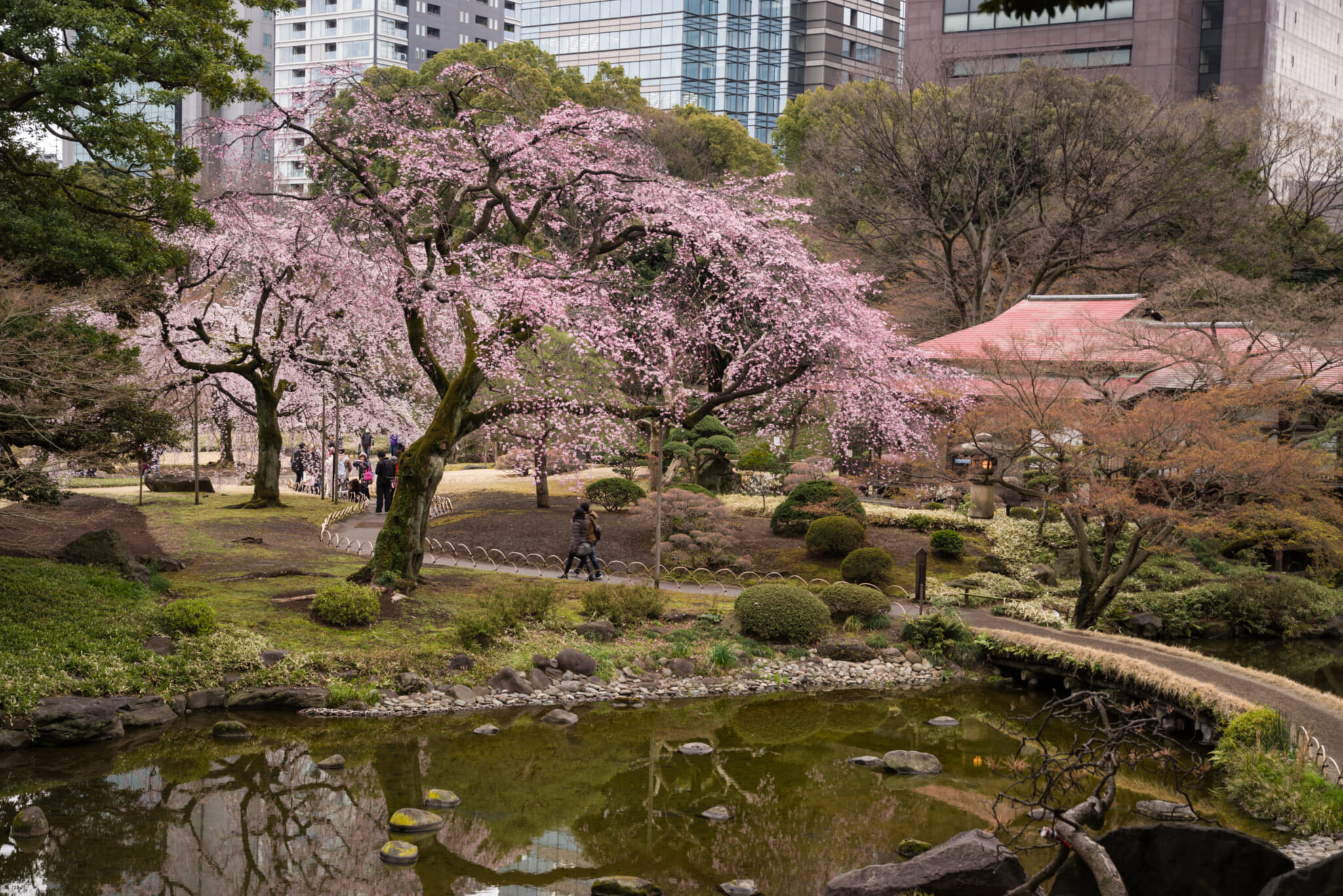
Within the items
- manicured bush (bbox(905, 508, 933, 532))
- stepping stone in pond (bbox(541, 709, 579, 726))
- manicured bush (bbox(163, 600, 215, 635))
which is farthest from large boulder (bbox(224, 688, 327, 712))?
manicured bush (bbox(905, 508, 933, 532))

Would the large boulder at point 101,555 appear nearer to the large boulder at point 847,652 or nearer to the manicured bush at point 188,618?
the manicured bush at point 188,618

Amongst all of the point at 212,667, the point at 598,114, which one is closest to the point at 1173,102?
the point at 598,114

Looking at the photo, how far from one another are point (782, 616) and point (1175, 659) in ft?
19.7

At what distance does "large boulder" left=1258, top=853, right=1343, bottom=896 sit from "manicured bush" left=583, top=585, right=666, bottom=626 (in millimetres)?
11493

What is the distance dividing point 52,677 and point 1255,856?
40.4ft

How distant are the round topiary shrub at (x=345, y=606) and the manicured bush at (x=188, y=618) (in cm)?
162

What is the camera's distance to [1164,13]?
55.7m

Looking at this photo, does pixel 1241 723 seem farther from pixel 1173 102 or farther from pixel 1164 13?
pixel 1164 13

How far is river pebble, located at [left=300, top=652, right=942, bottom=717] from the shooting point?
44.0 feet

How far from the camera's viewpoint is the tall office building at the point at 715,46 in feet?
269

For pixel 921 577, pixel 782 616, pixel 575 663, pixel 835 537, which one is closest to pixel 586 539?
pixel 782 616

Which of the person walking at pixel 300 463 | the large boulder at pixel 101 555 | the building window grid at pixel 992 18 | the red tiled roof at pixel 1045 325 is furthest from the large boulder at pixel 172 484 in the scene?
the building window grid at pixel 992 18

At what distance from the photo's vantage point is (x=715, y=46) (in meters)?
83.0

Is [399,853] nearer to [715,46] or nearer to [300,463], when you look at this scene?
[300,463]
